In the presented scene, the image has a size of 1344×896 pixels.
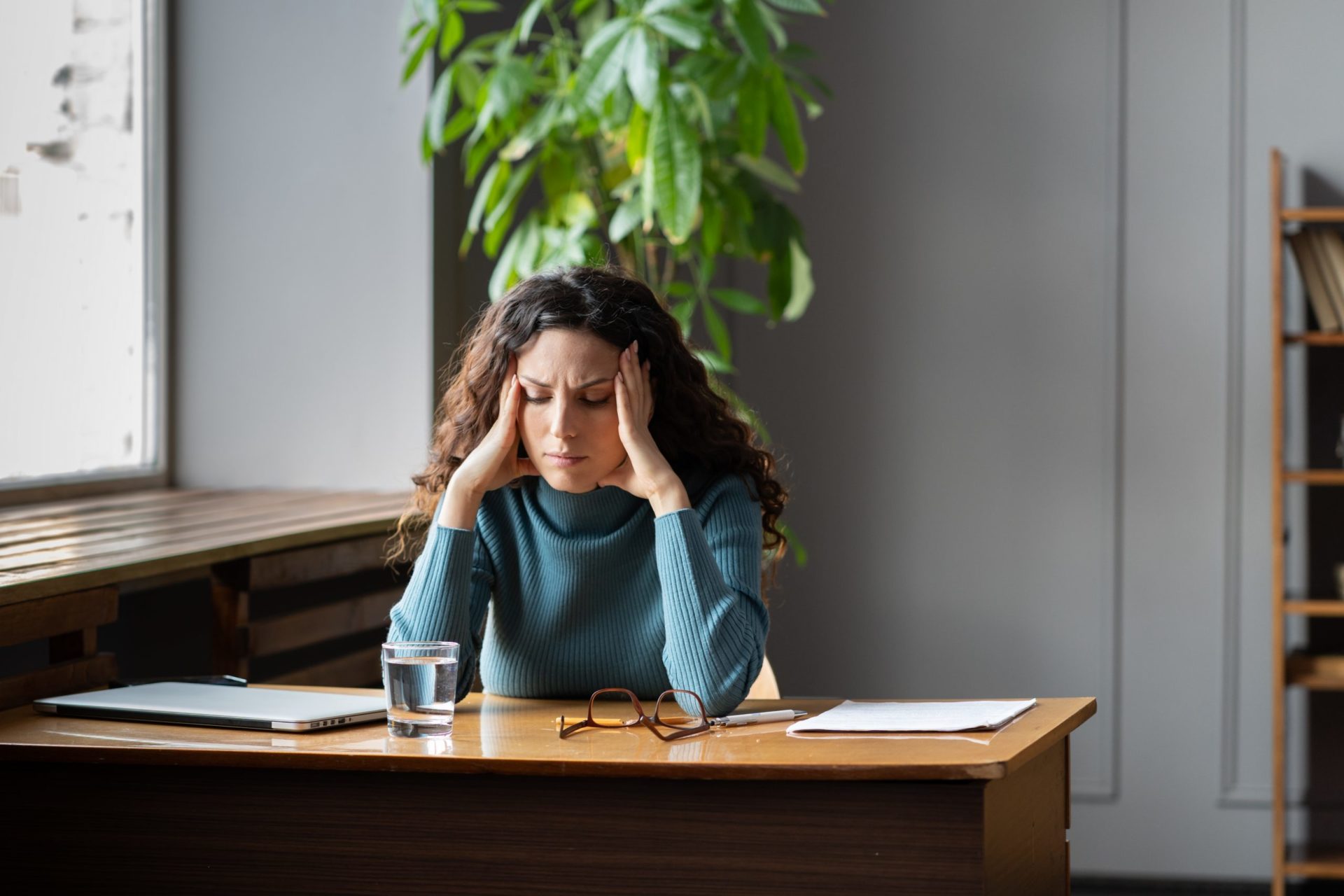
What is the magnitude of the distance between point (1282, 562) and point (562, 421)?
2.00 meters

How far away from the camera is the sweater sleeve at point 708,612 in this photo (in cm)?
155

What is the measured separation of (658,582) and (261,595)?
121 centimetres

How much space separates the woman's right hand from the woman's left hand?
0.37ft

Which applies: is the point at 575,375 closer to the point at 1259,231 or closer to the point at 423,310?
the point at 423,310

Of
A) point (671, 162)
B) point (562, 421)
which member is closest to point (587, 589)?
point (562, 421)

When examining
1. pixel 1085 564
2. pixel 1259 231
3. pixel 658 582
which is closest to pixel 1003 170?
pixel 1259 231

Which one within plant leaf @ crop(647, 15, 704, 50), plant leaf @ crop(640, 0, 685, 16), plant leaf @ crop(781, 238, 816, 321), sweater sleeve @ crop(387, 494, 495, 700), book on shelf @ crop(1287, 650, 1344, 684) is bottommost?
book on shelf @ crop(1287, 650, 1344, 684)

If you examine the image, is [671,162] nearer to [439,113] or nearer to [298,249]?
[439,113]

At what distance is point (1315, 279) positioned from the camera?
315cm

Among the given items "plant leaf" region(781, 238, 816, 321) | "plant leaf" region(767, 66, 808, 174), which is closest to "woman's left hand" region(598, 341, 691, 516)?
"plant leaf" region(767, 66, 808, 174)

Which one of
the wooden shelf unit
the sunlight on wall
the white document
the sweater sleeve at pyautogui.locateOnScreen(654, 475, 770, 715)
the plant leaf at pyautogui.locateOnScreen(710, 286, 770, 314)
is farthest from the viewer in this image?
the wooden shelf unit

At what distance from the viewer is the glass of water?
1409mm

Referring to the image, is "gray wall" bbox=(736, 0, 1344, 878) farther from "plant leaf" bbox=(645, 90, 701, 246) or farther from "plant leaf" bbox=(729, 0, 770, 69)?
"plant leaf" bbox=(645, 90, 701, 246)

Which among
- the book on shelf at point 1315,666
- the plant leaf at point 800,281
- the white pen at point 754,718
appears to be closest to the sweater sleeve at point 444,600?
the white pen at point 754,718
